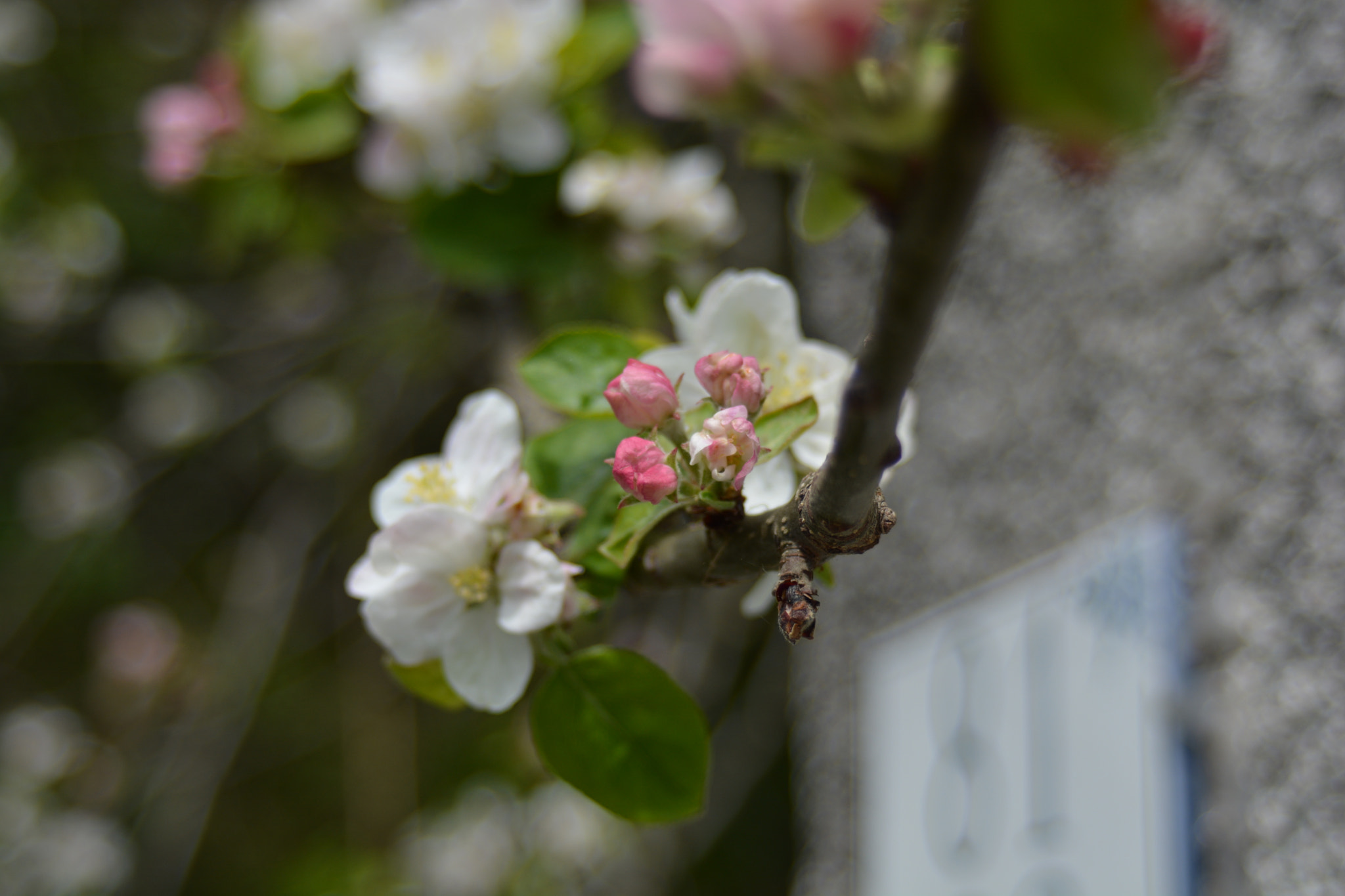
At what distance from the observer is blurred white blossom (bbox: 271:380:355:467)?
1.55m

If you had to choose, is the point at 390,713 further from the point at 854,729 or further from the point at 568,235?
the point at 568,235

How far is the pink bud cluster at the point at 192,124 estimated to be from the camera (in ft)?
2.45

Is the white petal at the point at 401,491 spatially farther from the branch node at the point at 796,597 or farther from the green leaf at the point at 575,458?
Result: the branch node at the point at 796,597

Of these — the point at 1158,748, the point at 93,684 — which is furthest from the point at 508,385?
the point at 93,684

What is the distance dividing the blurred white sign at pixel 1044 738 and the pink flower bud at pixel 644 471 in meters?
0.49

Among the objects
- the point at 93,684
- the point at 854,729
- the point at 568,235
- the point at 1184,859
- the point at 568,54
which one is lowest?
the point at 93,684

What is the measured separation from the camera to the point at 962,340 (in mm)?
955

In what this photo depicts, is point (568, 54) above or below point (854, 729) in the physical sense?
above

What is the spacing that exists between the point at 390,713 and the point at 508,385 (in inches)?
39.8

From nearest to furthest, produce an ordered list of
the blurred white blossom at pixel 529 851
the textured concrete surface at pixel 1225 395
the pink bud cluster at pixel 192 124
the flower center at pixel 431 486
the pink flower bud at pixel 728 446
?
the pink flower bud at pixel 728 446 → the flower center at pixel 431 486 → the textured concrete surface at pixel 1225 395 → the pink bud cluster at pixel 192 124 → the blurred white blossom at pixel 529 851

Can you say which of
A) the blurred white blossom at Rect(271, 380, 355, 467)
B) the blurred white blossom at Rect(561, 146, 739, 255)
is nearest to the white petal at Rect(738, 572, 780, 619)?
the blurred white blossom at Rect(561, 146, 739, 255)

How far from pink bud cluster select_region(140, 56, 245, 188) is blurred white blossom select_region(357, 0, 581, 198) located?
0.25 m

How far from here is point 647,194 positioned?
2.02ft

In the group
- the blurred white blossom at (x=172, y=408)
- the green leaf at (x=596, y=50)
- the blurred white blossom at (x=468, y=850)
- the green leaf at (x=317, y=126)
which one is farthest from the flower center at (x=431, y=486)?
the blurred white blossom at (x=172, y=408)
